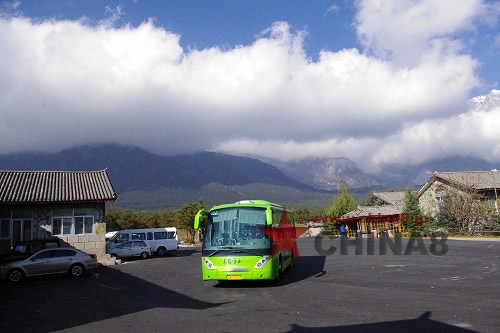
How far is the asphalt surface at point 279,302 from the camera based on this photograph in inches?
314

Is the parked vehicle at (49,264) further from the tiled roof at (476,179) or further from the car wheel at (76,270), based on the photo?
the tiled roof at (476,179)

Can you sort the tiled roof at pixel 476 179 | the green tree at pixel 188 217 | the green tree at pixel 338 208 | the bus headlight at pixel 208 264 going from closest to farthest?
the bus headlight at pixel 208 264
the tiled roof at pixel 476 179
the green tree at pixel 188 217
the green tree at pixel 338 208

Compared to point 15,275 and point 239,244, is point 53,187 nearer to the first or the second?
point 15,275

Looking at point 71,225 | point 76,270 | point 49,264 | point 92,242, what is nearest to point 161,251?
point 92,242

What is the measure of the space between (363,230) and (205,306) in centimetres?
4278

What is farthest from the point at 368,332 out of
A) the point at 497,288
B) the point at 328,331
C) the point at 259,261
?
the point at 497,288

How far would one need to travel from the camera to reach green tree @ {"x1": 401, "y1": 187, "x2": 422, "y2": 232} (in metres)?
41.6

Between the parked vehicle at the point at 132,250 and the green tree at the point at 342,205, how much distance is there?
33.9m

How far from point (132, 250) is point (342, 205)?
35989 millimetres

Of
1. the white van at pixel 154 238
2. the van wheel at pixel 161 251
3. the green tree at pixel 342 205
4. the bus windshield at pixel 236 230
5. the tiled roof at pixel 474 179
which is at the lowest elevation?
the van wheel at pixel 161 251

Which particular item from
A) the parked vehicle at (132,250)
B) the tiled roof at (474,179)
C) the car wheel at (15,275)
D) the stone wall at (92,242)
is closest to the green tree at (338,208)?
the tiled roof at (474,179)

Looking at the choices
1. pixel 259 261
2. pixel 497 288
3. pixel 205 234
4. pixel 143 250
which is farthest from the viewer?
pixel 143 250

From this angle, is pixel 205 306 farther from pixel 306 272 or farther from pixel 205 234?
pixel 306 272

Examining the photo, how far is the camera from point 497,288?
11.2 m
